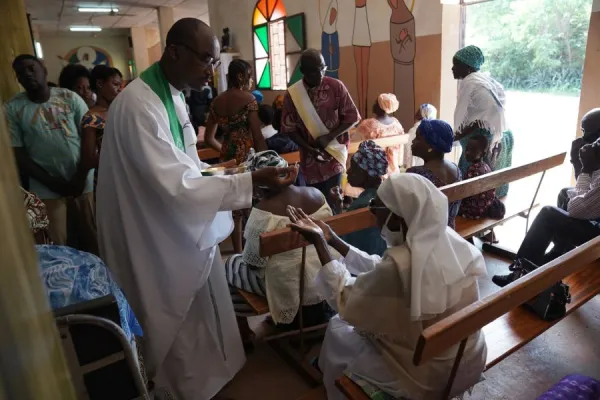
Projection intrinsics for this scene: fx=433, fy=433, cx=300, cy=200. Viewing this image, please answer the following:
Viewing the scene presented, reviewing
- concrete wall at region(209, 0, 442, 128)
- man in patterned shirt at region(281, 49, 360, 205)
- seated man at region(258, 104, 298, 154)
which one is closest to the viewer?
man in patterned shirt at region(281, 49, 360, 205)

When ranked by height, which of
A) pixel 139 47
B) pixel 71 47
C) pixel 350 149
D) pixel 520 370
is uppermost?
pixel 71 47

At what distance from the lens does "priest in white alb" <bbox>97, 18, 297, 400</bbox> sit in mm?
1701

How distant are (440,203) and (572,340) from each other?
181 centimetres

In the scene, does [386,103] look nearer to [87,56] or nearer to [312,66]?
[312,66]

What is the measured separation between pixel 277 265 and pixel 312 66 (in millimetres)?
1764

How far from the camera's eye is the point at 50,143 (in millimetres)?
2758

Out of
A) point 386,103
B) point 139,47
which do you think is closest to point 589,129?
point 386,103

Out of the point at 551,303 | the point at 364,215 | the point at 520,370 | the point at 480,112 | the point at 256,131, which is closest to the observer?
the point at 551,303

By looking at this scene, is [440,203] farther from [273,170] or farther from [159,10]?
[159,10]

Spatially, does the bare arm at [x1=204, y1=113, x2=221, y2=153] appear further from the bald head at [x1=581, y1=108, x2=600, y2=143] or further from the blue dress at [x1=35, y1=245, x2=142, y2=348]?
the bald head at [x1=581, y1=108, x2=600, y2=143]

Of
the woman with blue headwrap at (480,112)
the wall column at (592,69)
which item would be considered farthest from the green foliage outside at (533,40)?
the woman with blue headwrap at (480,112)

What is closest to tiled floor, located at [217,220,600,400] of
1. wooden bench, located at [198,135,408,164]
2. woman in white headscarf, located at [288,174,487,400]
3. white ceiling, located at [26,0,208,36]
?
woman in white headscarf, located at [288,174,487,400]

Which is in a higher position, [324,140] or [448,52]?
[448,52]

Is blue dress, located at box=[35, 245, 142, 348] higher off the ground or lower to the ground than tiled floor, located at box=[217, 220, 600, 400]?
higher
